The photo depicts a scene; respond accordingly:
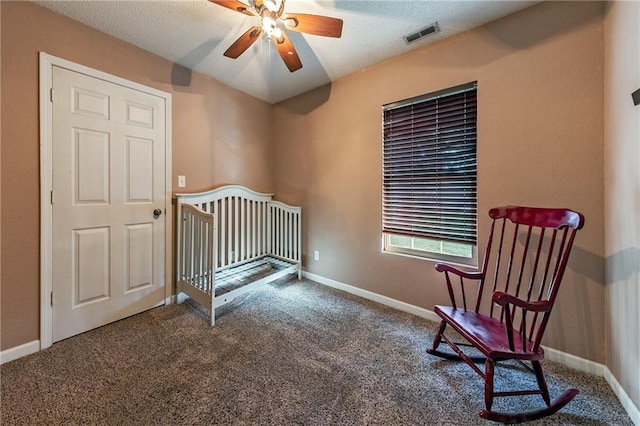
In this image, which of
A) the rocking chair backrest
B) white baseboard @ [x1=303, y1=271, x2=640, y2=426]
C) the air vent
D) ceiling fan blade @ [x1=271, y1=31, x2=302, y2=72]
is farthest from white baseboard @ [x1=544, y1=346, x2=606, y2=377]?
ceiling fan blade @ [x1=271, y1=31, x2=302, y2=72]

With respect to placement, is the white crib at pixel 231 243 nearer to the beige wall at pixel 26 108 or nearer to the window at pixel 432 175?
the beige wall at pixel 26 108

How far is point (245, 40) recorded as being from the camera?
168cm

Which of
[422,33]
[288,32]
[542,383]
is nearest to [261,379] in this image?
[542,383]

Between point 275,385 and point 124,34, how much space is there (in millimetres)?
2898

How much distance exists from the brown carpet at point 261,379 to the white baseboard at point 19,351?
0.06 m

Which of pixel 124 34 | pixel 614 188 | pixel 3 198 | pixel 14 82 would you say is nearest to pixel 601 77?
pixel 614 188

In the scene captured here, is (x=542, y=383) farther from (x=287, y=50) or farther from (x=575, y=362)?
(x=287, y=50)

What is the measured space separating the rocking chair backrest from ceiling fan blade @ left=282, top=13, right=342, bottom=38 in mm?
1595

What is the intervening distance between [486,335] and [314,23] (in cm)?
208

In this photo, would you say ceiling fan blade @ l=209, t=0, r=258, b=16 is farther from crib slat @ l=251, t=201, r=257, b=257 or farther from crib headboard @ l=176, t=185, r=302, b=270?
crib slat @ l=251, t=201, r=257, b=257

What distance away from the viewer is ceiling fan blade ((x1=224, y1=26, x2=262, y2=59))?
1.59 m

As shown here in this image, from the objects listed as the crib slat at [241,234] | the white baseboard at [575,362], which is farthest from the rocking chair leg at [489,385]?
the crib slat at [241,234]

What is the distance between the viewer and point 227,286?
2.36 meters

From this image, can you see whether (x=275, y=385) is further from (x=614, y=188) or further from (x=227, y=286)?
(x=614, y=188)
